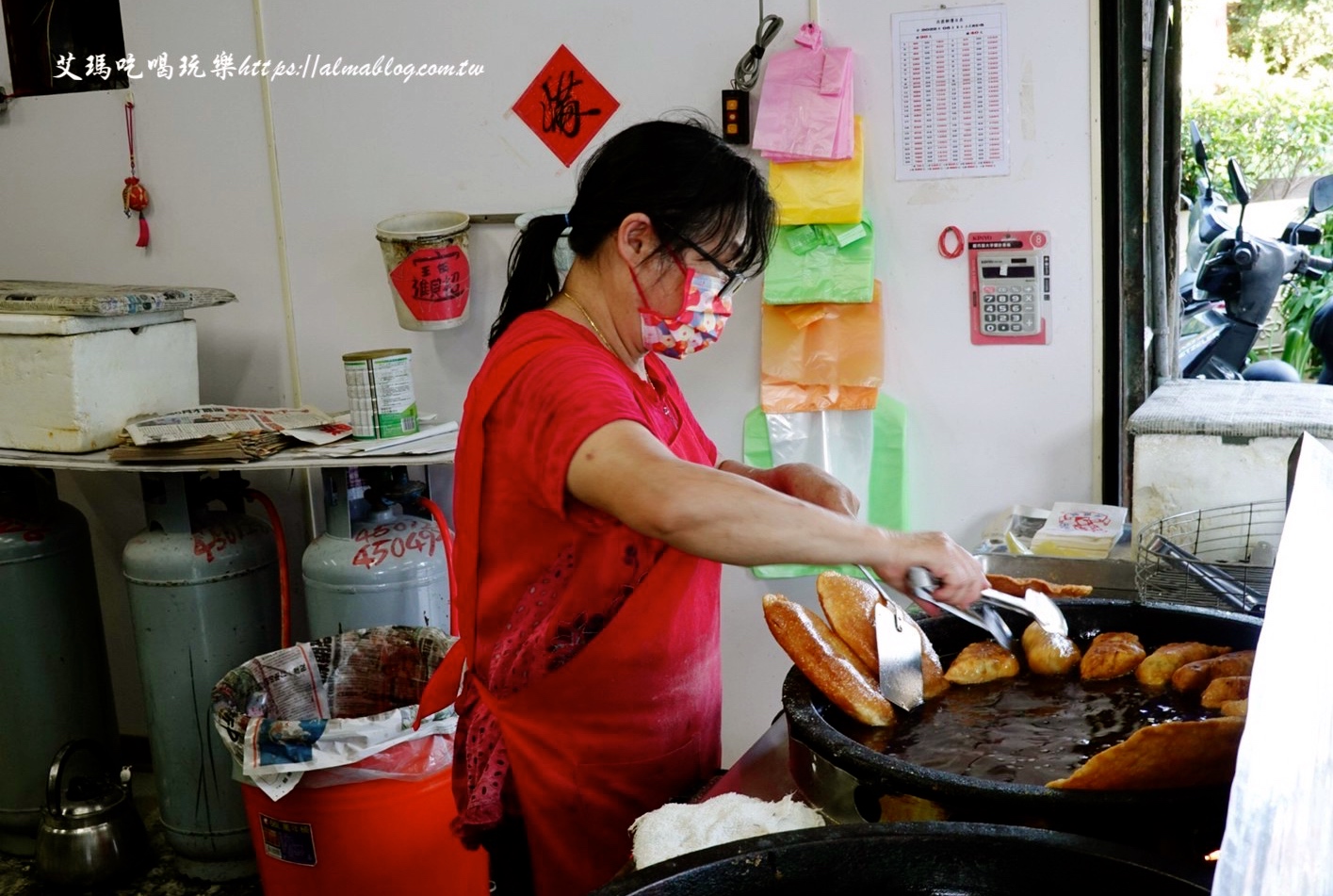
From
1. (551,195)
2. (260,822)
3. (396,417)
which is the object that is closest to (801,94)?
(551,195)

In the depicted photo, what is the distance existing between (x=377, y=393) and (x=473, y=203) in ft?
2.14

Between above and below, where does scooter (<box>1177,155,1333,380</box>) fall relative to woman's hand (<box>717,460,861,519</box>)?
above

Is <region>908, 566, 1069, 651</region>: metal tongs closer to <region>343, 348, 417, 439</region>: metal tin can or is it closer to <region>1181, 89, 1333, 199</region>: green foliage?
<region>343, 348, 417, 439</region>: metal tin can

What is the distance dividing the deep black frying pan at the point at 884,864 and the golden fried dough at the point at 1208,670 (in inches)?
25.1

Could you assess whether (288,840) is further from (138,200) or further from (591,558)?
(138,200)

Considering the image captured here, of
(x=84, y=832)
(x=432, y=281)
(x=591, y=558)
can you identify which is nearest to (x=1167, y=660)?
(x=591, y=558)

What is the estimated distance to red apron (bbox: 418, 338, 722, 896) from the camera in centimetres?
175

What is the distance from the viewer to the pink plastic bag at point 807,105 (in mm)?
2912

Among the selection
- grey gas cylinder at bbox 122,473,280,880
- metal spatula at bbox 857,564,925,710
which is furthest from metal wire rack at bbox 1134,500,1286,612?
grey gas cylinder at bbox 122,473,280,880

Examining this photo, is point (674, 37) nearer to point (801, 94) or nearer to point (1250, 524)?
point (801, 94)

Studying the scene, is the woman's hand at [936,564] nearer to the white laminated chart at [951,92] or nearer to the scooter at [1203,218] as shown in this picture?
the white laminated chart at [951,92]

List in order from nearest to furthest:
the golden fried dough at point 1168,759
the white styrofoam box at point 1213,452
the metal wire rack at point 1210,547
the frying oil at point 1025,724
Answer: the golden fried dough at point 1168,759, the frying oil at point 1025,724, the metal wire rack at point 1210,547, the white styrofoam box at point 1213,452

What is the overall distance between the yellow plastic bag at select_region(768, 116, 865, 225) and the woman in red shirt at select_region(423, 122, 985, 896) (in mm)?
1147

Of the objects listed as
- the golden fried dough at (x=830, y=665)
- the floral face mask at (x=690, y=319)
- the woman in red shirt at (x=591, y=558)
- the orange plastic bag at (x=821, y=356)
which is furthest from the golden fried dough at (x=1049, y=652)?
the orange plastic bag at (x=821, y=356)
